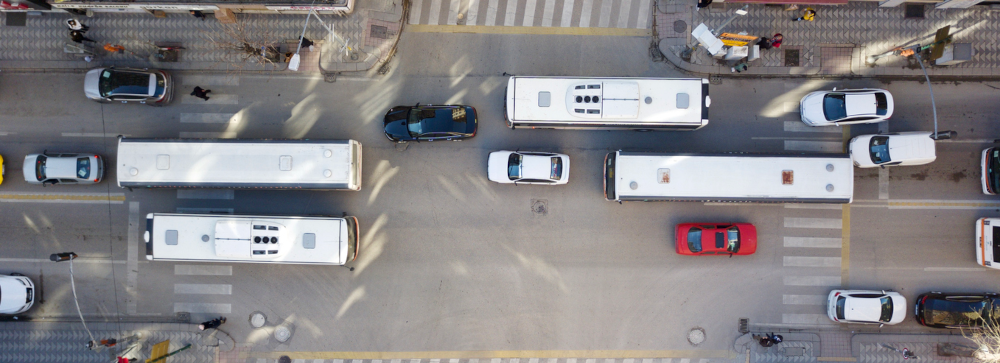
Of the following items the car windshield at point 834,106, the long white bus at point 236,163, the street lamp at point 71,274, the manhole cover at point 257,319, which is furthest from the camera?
the manhole cover at point 257,319

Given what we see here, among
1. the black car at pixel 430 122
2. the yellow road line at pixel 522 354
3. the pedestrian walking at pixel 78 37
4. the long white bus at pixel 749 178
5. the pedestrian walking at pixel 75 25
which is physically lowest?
the yellow road line at pixel 522 354

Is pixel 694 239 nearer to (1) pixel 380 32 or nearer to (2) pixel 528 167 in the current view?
(2) pixel 528 167

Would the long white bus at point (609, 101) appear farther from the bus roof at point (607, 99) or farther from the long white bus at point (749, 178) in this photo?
the long white bus at point (749, 178)

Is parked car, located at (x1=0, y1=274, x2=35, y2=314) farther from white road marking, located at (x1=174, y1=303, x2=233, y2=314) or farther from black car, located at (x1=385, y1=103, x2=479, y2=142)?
black car, located at (x1=385, y1=103, x2=479, y2=142)

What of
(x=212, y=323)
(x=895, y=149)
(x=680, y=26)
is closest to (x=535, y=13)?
(x=680, y=26)

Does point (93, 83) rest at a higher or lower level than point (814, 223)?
higher

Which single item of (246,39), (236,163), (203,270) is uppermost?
(246,39)

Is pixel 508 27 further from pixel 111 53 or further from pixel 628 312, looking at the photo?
pixel 111 53

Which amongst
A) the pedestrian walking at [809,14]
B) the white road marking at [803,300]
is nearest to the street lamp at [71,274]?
the white road marking at [803,300]
